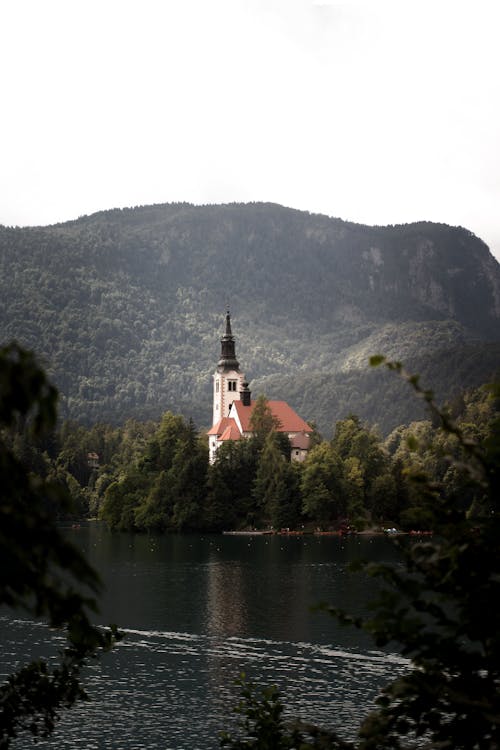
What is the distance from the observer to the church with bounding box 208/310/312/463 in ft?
435

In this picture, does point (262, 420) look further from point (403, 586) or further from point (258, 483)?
point (403, 586)

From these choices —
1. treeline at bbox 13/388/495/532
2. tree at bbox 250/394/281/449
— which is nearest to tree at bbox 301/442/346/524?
treeline at bbox 13/388/495/532

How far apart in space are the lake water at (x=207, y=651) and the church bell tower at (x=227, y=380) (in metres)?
71.7

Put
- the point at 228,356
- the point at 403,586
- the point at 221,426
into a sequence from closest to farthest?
the point at 403,586 → the point at 221,426 → the point at 228,356

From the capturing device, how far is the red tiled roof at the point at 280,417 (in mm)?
136125

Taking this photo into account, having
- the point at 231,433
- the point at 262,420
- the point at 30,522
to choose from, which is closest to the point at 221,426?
the point at 231,433

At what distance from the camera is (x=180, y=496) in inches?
4594

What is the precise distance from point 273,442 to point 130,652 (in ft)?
246

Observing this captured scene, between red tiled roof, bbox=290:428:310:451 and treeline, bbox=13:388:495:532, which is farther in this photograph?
red tiled roof, bbox=290:428:310:451

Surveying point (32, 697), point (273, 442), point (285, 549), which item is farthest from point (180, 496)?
point (32, 697)

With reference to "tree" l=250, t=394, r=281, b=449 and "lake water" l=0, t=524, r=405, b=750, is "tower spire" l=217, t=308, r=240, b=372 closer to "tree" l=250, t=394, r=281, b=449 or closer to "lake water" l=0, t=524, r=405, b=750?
"tree" l=250, t=394, r=281, b=449

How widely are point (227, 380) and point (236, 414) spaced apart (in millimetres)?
14498

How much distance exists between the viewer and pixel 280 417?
143 m

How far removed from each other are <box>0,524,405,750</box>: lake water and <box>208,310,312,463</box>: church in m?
52.6
